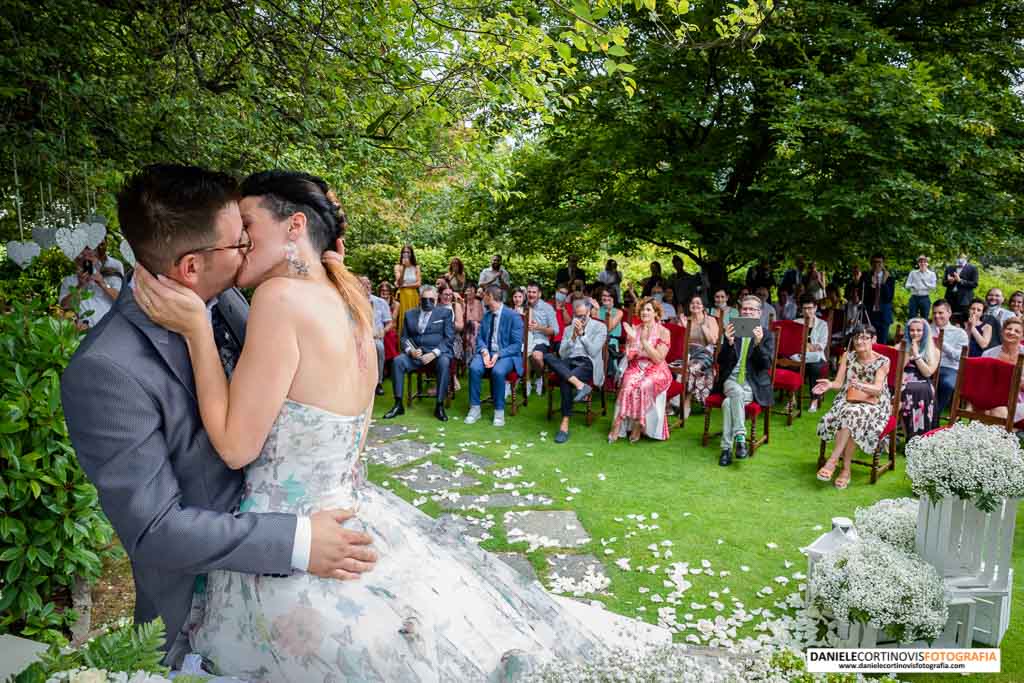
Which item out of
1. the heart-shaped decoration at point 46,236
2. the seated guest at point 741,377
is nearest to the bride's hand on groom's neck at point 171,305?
the heart-shaped decoration at point 46,236

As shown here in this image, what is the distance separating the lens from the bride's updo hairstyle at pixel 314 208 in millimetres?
1830

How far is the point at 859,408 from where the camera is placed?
6.78m

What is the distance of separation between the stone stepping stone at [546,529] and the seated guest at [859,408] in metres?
2.62

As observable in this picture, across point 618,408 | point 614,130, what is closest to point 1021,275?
point 614,130

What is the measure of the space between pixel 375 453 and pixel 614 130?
702 centimetres

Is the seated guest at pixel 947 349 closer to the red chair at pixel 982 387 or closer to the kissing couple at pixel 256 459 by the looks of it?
the red chair at pixel 982 387

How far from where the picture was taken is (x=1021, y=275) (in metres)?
22.4

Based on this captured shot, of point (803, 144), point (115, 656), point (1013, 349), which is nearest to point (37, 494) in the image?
Result: point (115, 656)

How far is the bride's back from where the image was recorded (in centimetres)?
175

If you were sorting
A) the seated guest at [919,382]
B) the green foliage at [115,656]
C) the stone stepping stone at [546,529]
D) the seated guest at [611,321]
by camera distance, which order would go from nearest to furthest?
the green foliage at [115,656], the stone stepping stone at [546,529], the seated guest at [919,382], the seated guest at [611,321]

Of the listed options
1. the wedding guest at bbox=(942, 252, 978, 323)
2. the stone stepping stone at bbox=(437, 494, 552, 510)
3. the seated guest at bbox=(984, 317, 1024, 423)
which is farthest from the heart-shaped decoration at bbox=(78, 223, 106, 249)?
the wedding guest at bbox=(942, 252, 978, 323)

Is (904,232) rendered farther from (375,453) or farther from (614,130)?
(375,453)

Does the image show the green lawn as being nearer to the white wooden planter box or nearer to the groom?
the white wooden planter box

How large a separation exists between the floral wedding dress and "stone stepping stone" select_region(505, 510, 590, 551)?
349cm
